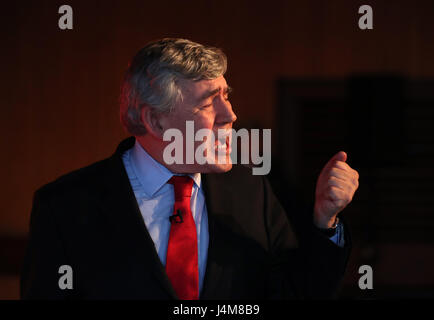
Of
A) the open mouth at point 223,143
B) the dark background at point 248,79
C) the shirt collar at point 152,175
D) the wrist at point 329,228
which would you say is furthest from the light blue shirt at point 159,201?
the dark background at point 248,79

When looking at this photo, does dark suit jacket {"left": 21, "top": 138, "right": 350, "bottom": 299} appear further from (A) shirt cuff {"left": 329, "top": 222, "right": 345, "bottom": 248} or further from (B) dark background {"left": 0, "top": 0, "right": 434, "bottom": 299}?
(B) dark background {"left": 0, "top": 0, "right": 434, "bottom": 299}

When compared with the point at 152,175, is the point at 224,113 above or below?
above

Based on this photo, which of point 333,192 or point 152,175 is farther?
point 152,175

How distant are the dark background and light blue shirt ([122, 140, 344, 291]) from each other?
10.6 feet

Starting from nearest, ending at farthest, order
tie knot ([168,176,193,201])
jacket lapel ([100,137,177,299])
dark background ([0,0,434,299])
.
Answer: jacket lapel ([100,137,177,299]) → tie knot ([168,176,193,201]) → dark background ([0,0,434,299])

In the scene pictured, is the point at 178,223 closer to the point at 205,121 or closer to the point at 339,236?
the point at 205,121

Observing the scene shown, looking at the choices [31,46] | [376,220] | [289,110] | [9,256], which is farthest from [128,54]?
[376,220]

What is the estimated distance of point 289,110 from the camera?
183 inches

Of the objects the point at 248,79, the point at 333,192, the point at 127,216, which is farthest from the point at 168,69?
the point at 248,79

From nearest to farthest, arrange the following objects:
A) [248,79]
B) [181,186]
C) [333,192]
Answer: [333,192]
[181,186]
[248,79]

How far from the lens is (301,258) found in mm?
1090

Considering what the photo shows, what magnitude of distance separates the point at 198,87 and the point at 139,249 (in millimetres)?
350

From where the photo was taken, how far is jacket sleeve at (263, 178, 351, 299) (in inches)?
40.5

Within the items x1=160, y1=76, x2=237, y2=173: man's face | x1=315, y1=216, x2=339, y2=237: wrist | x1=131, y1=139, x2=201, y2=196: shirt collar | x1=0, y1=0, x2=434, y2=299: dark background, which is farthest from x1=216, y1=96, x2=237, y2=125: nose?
x1=0, y1=0, x2=434, y2=299: dark background
